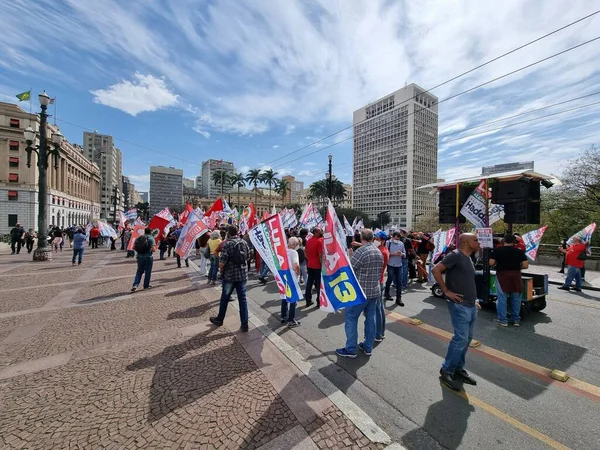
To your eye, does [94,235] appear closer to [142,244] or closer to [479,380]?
[142,244]

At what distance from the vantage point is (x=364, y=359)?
159 inches

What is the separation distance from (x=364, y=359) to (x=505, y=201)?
5.69 metres

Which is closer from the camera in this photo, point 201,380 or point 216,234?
point 201,380

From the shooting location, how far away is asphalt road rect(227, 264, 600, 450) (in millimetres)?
2621

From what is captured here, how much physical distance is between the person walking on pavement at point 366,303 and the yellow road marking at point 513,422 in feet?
4.32

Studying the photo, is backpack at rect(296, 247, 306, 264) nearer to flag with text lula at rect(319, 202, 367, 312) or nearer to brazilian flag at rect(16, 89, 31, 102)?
flag with text lula at rect(319, 202, 367, 312)

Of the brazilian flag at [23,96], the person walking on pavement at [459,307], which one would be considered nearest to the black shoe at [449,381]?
the person walking on pavement at [459,307]

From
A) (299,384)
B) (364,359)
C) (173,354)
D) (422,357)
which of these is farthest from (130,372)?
(422,357)

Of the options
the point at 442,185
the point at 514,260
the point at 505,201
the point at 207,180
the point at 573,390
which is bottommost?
the point at 573,390

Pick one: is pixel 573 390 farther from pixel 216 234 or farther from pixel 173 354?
pixel 216 234

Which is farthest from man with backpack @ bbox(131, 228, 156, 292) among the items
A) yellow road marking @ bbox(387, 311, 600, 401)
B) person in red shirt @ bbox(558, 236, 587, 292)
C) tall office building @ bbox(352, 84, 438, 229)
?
tall office building @ bbox(352, 84, 438, 229)

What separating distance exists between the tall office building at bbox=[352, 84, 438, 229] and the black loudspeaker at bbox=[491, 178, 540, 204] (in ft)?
286

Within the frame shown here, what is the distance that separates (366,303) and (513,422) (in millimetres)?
1999

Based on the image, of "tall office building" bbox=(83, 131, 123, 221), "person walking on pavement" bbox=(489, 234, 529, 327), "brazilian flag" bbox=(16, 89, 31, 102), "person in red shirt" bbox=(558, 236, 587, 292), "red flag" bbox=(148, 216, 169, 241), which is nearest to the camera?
"person walking on pavement" bbox=(489, 234, 529, 327)
